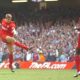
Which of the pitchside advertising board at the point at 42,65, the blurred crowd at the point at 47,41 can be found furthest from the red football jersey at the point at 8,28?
the blurred crowd at the point at 47,41

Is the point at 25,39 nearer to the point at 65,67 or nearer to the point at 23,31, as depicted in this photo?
the point at 23,31

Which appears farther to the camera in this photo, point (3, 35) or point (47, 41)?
point (47, 41)

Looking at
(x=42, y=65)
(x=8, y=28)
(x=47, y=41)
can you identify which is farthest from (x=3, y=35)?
(x=47, y=41)

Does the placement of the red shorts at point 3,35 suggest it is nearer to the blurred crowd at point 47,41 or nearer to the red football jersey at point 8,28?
the red football jersey at point 8,28

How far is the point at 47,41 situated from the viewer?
95.4 feet

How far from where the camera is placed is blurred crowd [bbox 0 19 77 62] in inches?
1008

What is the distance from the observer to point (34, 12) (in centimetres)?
3347

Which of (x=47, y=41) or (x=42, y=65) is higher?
(x=47, y=41)

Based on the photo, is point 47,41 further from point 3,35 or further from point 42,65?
point 3,35

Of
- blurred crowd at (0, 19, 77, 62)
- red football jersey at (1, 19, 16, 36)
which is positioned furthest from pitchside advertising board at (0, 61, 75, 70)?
red football jersey at (1, 19, 16, 36)

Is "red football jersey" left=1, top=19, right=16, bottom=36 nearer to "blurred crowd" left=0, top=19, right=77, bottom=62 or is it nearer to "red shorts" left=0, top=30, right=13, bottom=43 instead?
"red shorts" left=0, top=30, right=13, bottom=43

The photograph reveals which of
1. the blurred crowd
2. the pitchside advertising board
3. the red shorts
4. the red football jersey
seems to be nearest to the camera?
the red shorts

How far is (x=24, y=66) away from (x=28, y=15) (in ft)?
32.4

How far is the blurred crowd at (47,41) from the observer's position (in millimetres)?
25594
